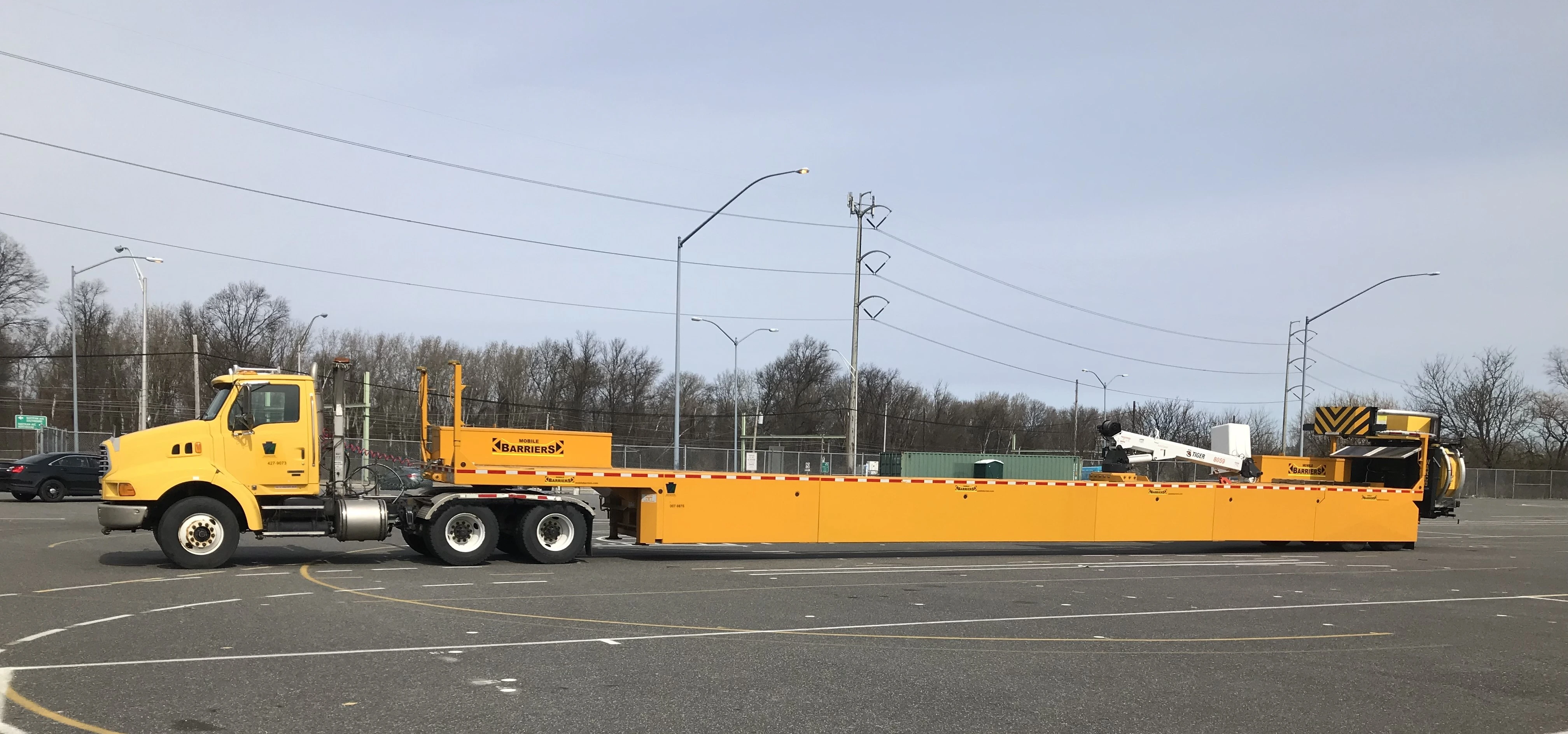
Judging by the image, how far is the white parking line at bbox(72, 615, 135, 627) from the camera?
9.84m

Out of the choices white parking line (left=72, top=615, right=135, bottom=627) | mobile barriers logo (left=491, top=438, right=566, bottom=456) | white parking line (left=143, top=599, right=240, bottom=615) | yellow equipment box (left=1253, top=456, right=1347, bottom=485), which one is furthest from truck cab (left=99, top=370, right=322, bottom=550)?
yellow equipment box (left=1253, top=456, right=1347, bottom=485)

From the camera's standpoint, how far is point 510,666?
27.9 ft

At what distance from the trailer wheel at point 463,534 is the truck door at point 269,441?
182 centimetres

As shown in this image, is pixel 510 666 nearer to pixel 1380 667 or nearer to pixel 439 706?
pixel 439 706

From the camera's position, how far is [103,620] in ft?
33.4

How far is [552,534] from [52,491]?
21065mm

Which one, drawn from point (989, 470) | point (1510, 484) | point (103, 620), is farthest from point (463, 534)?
point (1510, 484)

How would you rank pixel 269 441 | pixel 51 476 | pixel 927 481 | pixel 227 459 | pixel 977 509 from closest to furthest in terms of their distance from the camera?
pixel 227 459, pixel 269 441, pixel 927 481, pixel 977 509, pixel 51 476

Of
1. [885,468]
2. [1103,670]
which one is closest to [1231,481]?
[1103,670]

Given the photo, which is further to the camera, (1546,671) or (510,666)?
(1546,671)

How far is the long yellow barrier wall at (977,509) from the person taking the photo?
58.1ft

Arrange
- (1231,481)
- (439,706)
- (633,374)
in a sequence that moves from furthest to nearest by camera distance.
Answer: (633,374) < (1231,481) < (439,706)

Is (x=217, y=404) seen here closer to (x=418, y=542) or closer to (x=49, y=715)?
(x=418, y=542)

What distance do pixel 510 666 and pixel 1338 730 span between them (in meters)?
5.99
